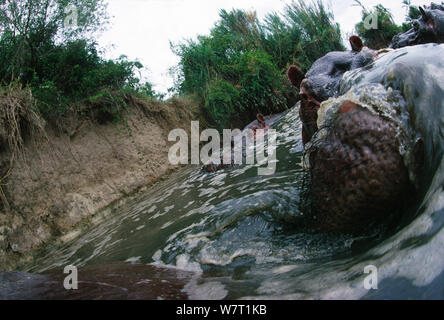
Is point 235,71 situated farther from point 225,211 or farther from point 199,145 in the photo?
point 225,211

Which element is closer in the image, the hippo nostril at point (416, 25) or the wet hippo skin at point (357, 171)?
the wet hippo skin at point (357, 171)

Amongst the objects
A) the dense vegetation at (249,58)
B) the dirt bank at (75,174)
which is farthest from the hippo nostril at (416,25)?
the dense vegetation at (249,58)

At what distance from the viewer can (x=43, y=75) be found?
23.8ft

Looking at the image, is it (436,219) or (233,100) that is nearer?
(436,219)

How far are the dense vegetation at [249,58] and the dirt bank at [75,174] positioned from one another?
2832 mm

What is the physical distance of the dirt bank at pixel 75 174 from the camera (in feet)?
17.0

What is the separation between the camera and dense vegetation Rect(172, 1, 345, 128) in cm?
1147

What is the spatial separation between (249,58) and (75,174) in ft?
25.4

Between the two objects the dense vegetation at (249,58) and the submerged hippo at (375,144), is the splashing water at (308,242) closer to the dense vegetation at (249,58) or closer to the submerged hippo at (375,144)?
the submerged hippo at (375,144)

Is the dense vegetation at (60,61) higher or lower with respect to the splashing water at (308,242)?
higher

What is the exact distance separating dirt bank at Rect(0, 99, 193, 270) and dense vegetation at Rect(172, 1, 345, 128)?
9.29ft

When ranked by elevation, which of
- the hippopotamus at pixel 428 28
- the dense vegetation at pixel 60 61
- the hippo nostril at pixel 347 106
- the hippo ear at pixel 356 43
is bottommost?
the hippo nostril at pixel 347 106

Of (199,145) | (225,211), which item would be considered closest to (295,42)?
(199,145)
